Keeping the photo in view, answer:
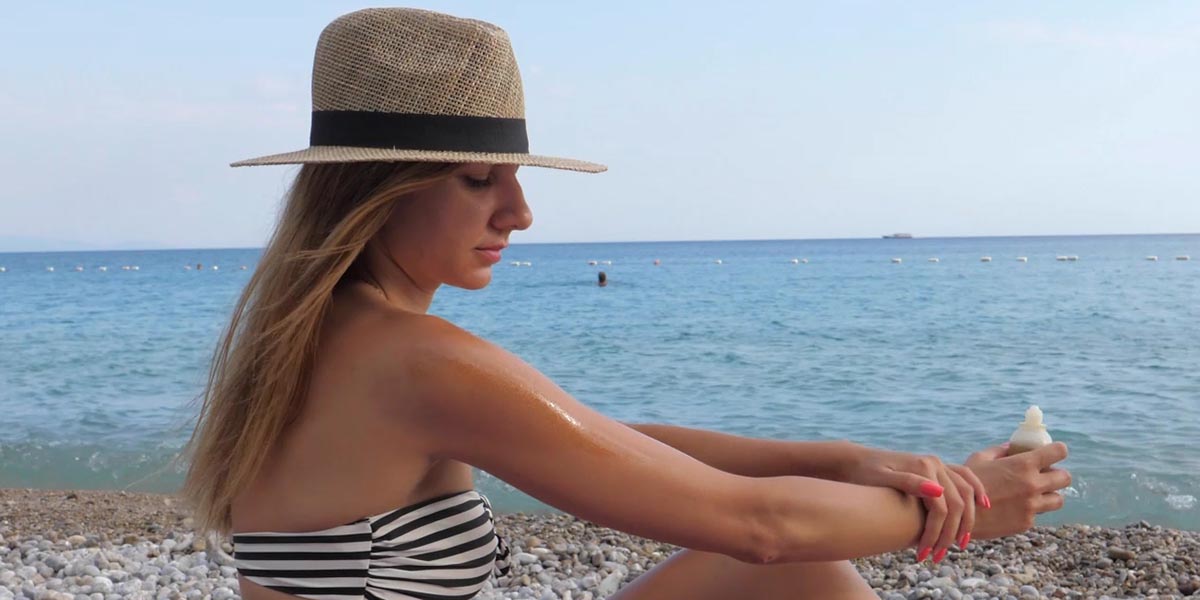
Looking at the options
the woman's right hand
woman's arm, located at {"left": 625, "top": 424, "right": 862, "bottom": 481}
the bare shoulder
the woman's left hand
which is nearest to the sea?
the bare shoulder

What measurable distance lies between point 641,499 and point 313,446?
538 mm

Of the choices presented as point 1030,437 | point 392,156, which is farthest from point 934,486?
point 392,156

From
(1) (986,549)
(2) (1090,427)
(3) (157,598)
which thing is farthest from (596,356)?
(3) (157,598)

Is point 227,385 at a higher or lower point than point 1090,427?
higher

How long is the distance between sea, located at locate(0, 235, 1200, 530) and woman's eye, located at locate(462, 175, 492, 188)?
747 millimetres

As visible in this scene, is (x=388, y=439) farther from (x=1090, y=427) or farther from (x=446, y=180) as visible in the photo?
(x=1090, y=427)

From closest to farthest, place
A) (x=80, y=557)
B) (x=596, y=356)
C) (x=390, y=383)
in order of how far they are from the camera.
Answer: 1. (x=390, y=383)
2. (x=80, y=557)
3. (x=596, y=356)

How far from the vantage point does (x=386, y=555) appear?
6.13 ft

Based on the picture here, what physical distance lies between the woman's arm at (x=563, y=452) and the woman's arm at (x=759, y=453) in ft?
1.80

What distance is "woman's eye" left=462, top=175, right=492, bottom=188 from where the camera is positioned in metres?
1.91

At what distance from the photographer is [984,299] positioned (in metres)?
32.3

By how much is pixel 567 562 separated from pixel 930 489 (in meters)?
3.99

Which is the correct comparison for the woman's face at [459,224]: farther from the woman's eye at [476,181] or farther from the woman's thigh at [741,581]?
the woman's thigh at [741,581]

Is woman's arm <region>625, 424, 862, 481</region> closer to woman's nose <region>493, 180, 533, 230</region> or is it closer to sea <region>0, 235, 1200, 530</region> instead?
woman's nose <region>493, 180, 533, 230</region>
